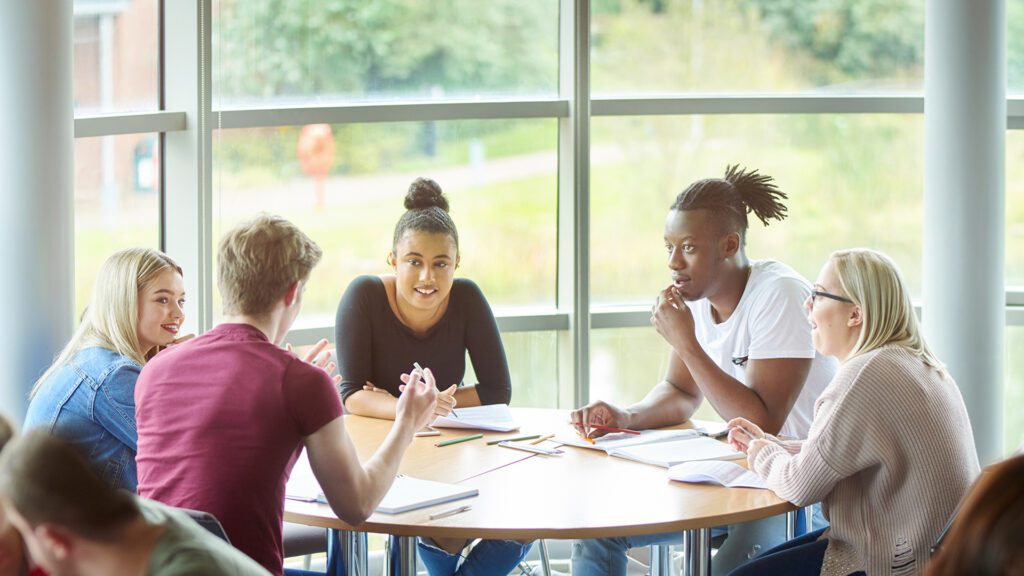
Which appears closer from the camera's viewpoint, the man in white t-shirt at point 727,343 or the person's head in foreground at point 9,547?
the person's head in foreground at point 9,547

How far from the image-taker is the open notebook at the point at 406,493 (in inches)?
99.3

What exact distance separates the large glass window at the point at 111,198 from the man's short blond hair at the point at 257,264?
1.76 metres

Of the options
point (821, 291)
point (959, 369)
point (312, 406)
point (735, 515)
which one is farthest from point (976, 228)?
point (312, 406)

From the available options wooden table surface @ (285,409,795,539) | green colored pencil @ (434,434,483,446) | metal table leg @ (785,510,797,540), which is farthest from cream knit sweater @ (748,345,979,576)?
green colored pencil @ (434,434,483,446)

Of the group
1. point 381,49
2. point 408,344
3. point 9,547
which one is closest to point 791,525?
point 408,344

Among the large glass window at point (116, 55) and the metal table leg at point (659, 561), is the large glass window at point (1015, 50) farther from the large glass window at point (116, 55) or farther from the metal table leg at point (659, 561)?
the large glass window at point (116, 55)

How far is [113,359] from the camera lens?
281 centimetres

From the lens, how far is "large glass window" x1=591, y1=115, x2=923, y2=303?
192 inches

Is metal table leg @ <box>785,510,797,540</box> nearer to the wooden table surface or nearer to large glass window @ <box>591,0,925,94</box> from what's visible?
the wooden table surface

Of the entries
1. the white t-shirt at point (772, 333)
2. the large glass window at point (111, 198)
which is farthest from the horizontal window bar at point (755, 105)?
the large glass window at point (111, 198)

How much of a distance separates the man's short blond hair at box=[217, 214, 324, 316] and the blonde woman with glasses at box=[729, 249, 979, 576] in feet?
3.99

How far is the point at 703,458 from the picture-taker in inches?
116

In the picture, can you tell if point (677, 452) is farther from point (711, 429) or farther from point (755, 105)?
point (755, 105)

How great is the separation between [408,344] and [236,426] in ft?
5.15
